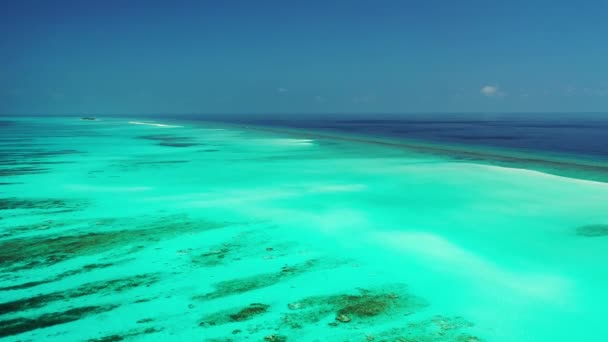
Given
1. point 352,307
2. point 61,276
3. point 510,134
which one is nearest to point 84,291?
point 61,276

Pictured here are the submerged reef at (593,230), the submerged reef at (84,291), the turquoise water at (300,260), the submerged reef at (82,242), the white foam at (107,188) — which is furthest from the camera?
the white foam at (107,188)

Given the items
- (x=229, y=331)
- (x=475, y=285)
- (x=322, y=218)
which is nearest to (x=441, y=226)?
(x=322, y=218)

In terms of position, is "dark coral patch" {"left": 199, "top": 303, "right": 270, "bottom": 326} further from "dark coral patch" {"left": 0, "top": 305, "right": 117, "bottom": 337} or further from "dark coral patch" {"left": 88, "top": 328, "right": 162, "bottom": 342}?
"dark coral patch" {"left": 0, "top": 305, "right": 117, "bottom": 337}

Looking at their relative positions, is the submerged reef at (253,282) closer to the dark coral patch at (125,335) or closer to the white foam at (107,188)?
the dark coral patch at (125,335)

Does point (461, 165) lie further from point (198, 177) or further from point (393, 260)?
point (393, 260)

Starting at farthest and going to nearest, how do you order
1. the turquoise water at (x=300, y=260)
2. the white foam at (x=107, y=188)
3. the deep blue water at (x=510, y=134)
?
the deep blue water at (x=510, y=134)
the white foam at (x=107, y=188)
the turquoise water at (x=300, y=260)

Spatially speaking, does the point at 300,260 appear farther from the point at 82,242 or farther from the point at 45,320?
the point at 82,242

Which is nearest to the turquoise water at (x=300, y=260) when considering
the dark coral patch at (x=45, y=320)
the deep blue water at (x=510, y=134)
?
the dark coral patch at (x=45, y=320)
